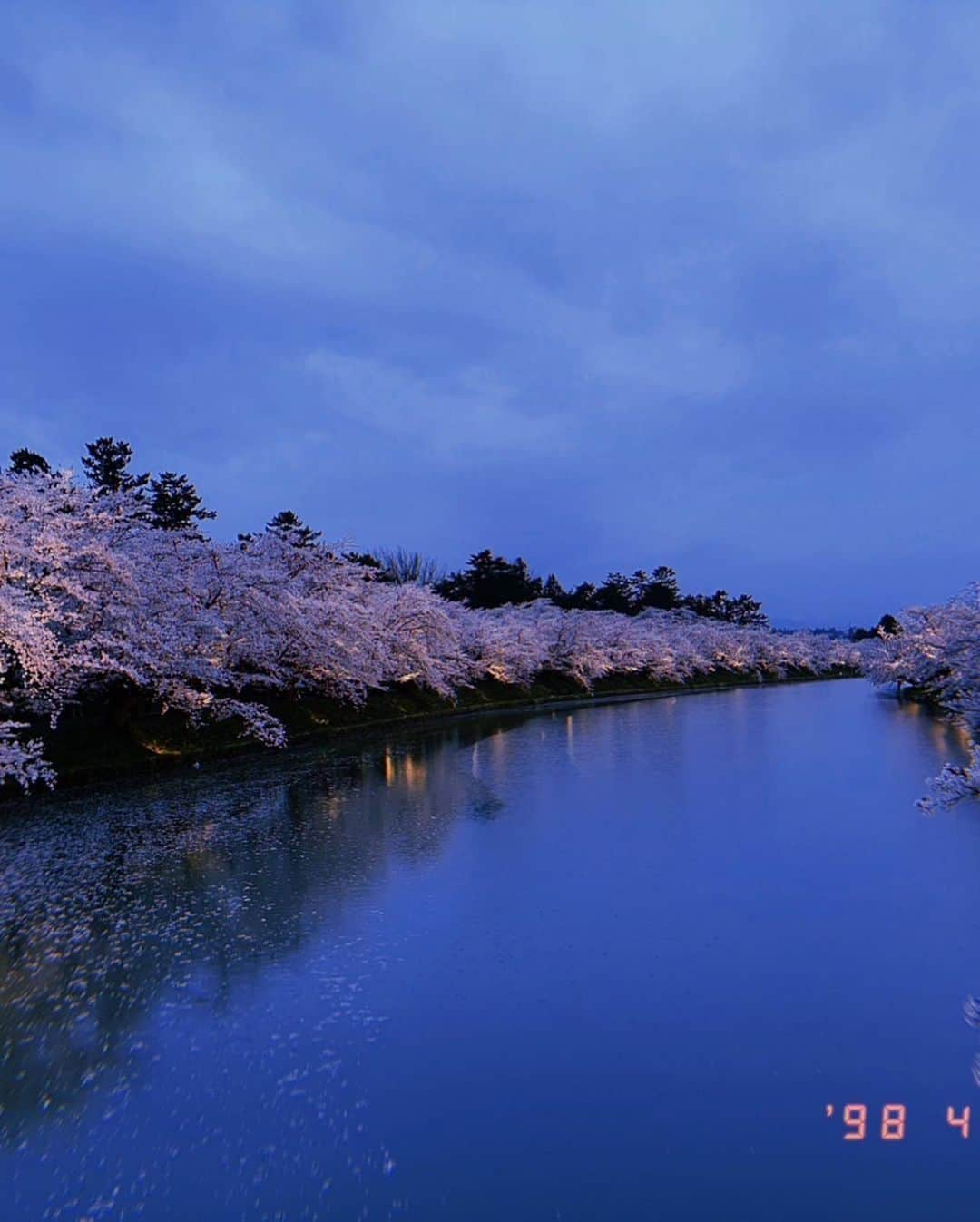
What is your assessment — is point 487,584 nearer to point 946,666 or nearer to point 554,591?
point 554,591

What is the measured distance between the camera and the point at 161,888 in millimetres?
9375

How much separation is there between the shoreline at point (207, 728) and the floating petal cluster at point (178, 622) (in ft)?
1.51

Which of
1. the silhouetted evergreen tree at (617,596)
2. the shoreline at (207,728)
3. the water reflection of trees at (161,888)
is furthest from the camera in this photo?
the silhouetted evergreen tree at (617,596)

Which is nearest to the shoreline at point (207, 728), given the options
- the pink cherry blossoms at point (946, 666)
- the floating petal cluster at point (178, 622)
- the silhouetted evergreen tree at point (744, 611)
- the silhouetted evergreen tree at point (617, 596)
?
the floating petal cluster at point (178, 622)

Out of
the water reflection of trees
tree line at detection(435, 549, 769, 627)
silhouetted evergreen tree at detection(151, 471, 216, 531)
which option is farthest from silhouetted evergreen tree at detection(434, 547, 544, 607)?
the water reflection of trees

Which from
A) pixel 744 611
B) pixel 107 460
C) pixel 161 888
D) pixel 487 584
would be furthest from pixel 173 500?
pixel 744 611

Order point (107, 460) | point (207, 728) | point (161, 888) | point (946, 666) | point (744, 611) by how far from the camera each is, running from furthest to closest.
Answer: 1. point (744, 611)
2. point (107, 460)
3. point (946, 666)
4. point (207, 728)
5. point (161, 888)

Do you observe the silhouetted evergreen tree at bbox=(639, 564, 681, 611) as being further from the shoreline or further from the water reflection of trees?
the water reflection of trees

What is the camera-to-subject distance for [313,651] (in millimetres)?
24891

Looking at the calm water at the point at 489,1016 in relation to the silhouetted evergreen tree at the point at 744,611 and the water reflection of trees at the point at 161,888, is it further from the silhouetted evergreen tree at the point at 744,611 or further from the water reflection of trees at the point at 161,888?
the silhouetted evergreen tree at the point at 744,611

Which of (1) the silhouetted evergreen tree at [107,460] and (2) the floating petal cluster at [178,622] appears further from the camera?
(1) the silhouetted evergreen tree at [107,460]

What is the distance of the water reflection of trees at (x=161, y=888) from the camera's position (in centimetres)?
602

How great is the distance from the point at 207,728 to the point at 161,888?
41.2ft

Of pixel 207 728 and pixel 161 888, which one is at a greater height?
pixel 207 728
